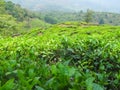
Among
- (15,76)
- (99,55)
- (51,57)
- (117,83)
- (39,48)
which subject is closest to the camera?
(15,76)

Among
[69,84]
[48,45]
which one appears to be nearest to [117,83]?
[69,84]

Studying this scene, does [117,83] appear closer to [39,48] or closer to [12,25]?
[39,48]

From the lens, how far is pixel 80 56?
5777mm

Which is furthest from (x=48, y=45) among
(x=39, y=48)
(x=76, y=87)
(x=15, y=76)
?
(x=76, y=87)

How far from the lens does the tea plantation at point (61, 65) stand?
3.16m

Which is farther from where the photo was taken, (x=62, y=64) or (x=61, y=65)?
(x=62, y=64)

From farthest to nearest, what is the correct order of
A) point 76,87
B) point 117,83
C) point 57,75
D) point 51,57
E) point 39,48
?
1. point 39,48
2. point 51,57
3. point 117,83
4. point 57,75
5. point 76,87

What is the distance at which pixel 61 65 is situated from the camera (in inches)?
135

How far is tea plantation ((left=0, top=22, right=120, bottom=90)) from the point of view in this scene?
3.16m

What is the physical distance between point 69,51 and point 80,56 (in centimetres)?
23

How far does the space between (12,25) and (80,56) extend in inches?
2433

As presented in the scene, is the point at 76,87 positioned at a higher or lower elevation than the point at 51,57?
higher

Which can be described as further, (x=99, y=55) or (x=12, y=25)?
(x=12, y=25)

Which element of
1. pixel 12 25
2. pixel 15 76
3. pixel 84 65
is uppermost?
pixel 15 76
